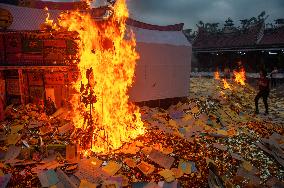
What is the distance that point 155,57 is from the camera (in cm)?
1238

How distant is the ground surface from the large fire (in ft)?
1.94

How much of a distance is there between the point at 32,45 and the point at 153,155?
7.41 meters

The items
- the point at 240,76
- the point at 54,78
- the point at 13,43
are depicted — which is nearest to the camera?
the point at 13,43

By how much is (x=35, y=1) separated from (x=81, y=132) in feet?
25.2

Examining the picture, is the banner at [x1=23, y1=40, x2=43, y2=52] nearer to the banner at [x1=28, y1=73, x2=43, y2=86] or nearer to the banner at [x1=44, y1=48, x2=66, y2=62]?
the banner at [x1=44, y1=48, x2=66, y2=62]

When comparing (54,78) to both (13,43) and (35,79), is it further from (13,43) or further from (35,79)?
(13,43)

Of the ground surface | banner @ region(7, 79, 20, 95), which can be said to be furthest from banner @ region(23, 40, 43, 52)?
the ground surface

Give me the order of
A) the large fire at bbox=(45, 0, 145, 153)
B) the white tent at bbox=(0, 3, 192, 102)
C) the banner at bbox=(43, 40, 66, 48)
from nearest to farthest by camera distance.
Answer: the large fire at bbox=(45, 0, 145, 153) → the banner at bbox=(43, 40, 66, 48) → the white tent at bbox=(0, 3, 192, 102)

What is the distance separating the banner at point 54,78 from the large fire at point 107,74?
0.80 m

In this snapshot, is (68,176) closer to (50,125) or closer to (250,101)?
(50,125)

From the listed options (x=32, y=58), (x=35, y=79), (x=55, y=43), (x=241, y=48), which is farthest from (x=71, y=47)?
(x=241, y=48)

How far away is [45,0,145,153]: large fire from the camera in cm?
834

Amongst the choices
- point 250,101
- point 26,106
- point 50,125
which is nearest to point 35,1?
point 26,106

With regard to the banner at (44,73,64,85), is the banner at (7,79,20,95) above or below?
below
